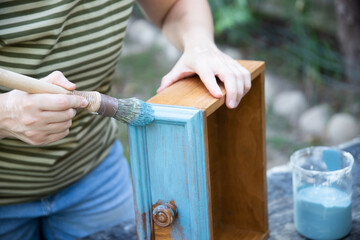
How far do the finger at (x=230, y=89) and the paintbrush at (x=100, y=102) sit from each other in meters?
0.16

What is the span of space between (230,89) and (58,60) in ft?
1.09

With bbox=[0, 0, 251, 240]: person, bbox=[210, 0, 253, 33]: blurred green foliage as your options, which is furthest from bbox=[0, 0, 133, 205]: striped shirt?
bbox=[210, 0, 253, 33]: blurred green foliage

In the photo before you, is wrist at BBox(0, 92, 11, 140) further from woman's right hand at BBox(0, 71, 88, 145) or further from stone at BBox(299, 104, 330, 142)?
stone at BBox(299, 104, 330, 142)

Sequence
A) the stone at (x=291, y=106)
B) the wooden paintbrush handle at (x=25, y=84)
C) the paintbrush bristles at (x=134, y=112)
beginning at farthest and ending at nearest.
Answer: the stone at (x=291, y=106)
the paintbrush bristles at (x=134, y=112)
the wooden paintbrush handle at (x=25, y=84)

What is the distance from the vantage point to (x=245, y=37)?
344cm

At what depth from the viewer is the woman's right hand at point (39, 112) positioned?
0.75 m

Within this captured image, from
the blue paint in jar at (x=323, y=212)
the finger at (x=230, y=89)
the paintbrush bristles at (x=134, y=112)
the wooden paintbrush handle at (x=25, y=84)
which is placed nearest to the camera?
the wooden paintbrush handle at (x=25, y=84)

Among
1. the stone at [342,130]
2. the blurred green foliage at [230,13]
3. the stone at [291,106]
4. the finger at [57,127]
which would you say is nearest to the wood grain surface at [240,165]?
the finger at [57,127]

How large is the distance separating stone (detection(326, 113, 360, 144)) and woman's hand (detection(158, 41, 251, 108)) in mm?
1634

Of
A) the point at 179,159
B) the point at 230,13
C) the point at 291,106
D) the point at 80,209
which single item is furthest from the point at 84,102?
the point at 230,13

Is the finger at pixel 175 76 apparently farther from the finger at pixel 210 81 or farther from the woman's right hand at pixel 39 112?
the woman's right hand at pixel 39 112

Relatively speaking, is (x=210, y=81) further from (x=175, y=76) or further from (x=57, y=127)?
(x=57, y=127)

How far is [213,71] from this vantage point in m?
0.97

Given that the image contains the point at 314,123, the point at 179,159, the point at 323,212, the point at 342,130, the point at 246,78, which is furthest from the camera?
the point at 314,123
